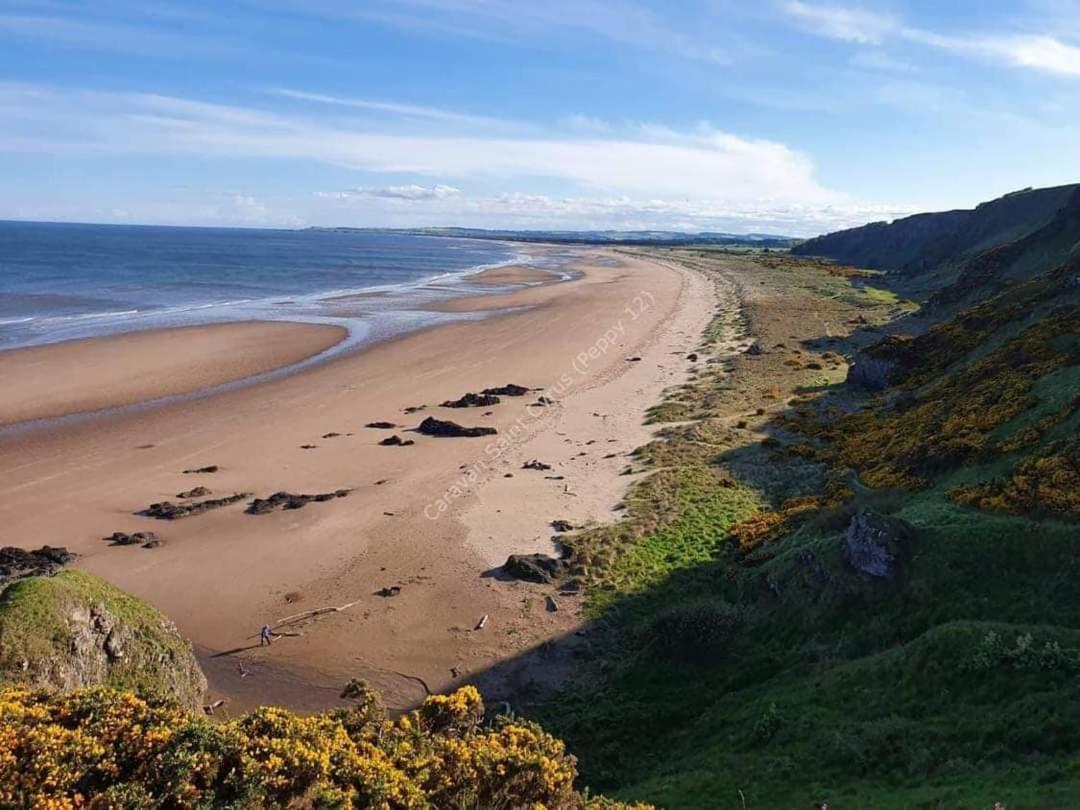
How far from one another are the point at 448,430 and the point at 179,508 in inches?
476

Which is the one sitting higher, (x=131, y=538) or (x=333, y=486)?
(x=333, y=486)

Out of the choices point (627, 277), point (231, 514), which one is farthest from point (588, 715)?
point (627, 277)

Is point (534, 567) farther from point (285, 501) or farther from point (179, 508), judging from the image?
point (179, 508)

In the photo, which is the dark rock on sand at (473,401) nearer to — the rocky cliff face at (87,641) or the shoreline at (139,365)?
the shoreline at (139,365)

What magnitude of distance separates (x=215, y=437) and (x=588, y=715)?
2520cm

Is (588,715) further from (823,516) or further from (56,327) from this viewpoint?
(56,327)

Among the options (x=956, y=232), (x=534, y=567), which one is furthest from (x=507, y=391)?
(x=956, y=232)

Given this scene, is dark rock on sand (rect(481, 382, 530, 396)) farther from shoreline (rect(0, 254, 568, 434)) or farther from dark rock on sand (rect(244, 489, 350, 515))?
dark rock on sand (rect(244, 489, 350, 515))

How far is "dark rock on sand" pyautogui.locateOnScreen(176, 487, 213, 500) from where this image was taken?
2694cm

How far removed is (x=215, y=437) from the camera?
34.1 meters

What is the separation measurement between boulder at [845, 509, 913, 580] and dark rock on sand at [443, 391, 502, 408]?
24519 mm

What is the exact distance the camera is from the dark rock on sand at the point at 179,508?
83.1ft

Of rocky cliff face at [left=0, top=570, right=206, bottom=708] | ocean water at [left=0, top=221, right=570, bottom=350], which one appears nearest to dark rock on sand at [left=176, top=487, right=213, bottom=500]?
rocky cliff face at [left=0, top=570, right=206, bottom=708]

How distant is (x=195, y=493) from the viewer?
27.1 metres
